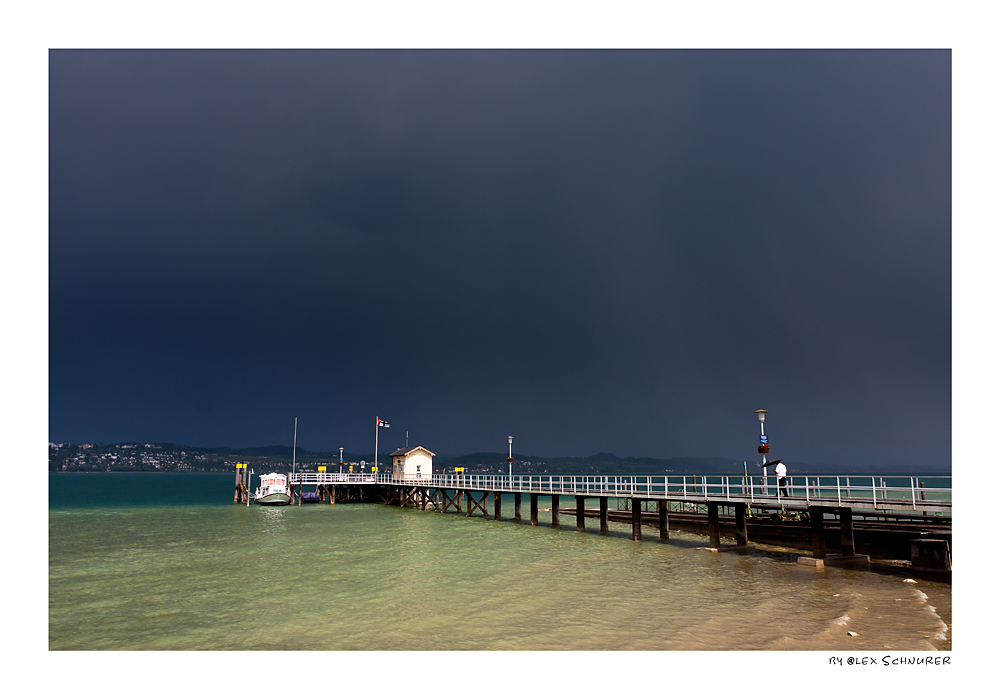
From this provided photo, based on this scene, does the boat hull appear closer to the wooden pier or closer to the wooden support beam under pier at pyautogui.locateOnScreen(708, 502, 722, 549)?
the wooden pier

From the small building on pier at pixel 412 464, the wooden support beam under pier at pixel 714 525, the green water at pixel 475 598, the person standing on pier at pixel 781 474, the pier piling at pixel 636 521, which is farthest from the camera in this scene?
the small building on pier at pixel 412 464

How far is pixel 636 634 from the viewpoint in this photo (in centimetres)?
1379

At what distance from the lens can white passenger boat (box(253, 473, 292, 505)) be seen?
203ft

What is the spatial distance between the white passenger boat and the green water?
31.0 metres

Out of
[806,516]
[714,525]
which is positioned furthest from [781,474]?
[806,516]

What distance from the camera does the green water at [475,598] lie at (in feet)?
44.8

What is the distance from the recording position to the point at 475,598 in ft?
58.2

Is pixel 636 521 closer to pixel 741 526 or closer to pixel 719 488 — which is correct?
pixel 741 526

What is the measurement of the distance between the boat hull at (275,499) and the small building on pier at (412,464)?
40.4 feet

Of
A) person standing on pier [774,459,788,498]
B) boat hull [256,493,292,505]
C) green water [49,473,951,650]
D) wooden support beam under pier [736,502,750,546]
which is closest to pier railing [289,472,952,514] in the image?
person standing on pier [774,459,788,498]

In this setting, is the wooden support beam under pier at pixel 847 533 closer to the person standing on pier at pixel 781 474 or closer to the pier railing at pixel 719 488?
the pier railing at pixel 719 488

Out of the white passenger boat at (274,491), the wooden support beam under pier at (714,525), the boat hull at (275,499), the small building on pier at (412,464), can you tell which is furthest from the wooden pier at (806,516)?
the white passenger boat at (274,491)
